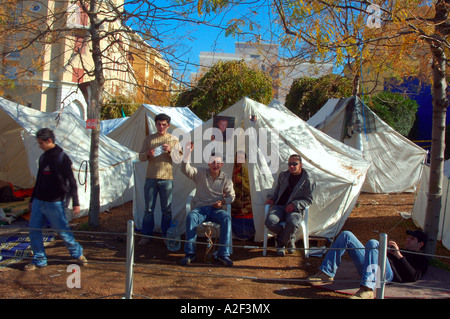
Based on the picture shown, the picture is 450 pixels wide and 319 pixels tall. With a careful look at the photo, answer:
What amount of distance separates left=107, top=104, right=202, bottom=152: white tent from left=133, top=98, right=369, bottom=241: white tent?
3.85 metres

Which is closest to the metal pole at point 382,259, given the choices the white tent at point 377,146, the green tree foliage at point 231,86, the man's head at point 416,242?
the man's head at point 416,242

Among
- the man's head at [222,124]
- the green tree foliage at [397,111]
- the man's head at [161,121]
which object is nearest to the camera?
the man's head at [161,121]

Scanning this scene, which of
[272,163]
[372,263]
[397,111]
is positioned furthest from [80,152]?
[397,111]

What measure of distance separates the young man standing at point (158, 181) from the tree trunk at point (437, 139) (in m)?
3.67

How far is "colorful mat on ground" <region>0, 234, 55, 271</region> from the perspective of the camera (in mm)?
4986

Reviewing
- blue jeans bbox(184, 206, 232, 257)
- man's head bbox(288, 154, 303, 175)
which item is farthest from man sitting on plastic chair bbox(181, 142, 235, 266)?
man's head bbox(288, 154, 303, 175)

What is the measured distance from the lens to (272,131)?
6.49 m

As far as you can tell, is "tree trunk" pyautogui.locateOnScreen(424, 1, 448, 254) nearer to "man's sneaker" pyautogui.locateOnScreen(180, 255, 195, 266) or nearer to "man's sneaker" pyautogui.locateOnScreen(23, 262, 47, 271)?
"man's sneaker" pyautogui.locateOnScreen(180, 255, 195, 266)

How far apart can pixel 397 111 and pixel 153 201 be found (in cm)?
1373

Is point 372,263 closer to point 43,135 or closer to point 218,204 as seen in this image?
point 218,204

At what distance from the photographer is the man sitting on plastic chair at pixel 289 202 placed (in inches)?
213

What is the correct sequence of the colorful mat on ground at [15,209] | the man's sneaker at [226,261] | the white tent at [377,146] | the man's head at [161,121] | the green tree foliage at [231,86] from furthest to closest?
the green tree foliage at [231,86], the white tent at [377,146], the colorful mat on ground at [15,209], the man's head at [161,121], the man's sneaker at [226,261]

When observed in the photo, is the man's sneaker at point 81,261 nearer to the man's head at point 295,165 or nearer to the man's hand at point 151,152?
the man's hand at point 151,152

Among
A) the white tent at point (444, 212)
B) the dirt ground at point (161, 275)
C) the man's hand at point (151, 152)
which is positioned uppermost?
the man's hand at point (151, 152)
